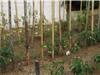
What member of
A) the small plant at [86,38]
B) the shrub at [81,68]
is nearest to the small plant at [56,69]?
the shrub at [81,68]

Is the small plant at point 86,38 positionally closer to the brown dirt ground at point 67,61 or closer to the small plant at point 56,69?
the brown dirt ground at point 67,61

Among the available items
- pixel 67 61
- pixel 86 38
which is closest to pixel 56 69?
pixel 67 61

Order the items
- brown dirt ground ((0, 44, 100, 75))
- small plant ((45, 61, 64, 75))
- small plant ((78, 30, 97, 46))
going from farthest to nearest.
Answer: small plant ((78, 30, 97, 46)) < brown dirt ground ((0, 44, 100, 75)) < small plant ((45, 61, 64, 75))

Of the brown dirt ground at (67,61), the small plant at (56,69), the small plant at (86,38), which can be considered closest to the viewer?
the small plant at (56,69)

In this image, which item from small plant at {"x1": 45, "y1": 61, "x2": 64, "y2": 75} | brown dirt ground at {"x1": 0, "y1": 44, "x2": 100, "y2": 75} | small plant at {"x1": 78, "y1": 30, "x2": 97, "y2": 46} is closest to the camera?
small plant at {"x1": 45, "y1": 61, "x2": 64, "y2": 75}

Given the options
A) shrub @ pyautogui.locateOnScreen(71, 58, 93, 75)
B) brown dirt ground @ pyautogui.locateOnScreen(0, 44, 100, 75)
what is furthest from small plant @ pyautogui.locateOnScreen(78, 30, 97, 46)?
shrub @ pyautogui.locateOnScreen(71, 58, 93, 75)

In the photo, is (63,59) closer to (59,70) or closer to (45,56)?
(45,56)

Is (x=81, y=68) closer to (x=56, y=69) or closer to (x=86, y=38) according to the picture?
(x=56, y=69)

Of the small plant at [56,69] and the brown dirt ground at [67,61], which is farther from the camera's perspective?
the brown dirt ground at [67,61]

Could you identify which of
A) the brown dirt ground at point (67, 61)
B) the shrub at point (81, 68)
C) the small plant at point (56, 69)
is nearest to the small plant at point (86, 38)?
the brown dirt ground at point (67, 61)

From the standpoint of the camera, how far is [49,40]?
6.41 meters

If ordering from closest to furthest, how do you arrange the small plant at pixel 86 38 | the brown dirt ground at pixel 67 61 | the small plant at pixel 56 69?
the small plant at pixel 56 69
the brown dirt ground at pixel 67 61
the small plant at pixel 86 38

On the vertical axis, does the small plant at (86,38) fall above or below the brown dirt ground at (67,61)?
above

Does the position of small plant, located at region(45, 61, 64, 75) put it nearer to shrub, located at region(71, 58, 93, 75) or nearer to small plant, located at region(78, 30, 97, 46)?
shrub, located at region(71, 58, 93, 75)
